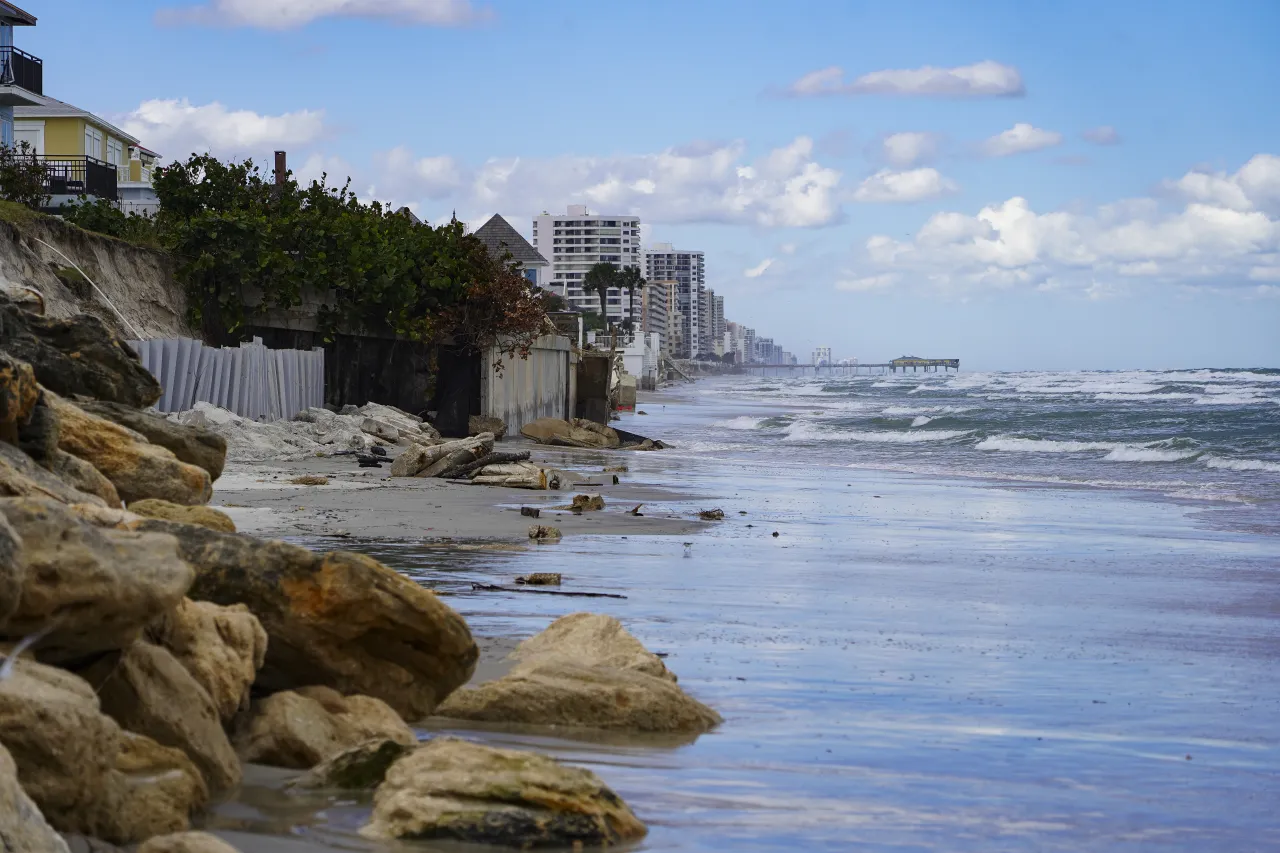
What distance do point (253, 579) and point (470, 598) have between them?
3.82m

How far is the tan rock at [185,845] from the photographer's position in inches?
157

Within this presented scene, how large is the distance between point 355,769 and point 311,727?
1.49 feet

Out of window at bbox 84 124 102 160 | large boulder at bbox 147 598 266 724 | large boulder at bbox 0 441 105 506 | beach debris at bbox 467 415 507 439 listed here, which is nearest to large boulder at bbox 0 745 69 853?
large boulder at bbox 147 598 266 724

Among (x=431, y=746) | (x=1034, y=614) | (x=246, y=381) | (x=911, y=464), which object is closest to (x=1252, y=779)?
(x=431, y=746)

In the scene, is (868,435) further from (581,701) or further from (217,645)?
(217,645)

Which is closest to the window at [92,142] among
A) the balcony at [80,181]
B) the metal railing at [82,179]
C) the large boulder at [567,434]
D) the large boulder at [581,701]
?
the metal railing at [82,179]

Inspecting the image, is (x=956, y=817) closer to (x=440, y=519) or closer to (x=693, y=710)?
(x=693, y=710)

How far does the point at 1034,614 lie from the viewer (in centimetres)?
1023

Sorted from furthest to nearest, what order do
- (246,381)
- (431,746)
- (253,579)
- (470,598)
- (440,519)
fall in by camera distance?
(246,381) < (440,519) < (470,598) < (253,579) < (431,746)

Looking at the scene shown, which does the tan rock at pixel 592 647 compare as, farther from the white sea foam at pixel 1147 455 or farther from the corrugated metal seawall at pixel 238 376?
the white sea foam at pixel 1147 455

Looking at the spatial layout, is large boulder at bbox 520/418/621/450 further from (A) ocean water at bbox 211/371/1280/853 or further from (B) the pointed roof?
(B) the pointed roof

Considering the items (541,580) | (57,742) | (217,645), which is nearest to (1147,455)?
(541,580)

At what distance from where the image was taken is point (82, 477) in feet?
24.6

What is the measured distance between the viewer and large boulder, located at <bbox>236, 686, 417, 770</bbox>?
547cm
